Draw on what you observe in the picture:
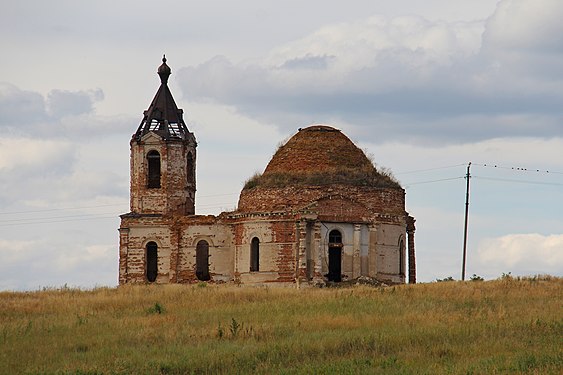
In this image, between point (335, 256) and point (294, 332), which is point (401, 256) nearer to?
point (335, 256)

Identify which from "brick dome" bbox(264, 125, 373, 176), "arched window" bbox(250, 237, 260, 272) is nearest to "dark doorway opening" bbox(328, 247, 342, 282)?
"arched window" bbox(250, 237, 260, 272)

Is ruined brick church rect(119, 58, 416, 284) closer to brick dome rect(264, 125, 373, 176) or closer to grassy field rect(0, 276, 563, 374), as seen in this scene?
brick dome rect(264, 125, 373, 176)

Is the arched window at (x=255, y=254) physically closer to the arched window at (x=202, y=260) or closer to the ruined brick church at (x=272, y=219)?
the ruined brick church at (x=272, y=219)

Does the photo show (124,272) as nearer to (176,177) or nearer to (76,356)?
(176,177)

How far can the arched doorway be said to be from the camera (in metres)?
43.8

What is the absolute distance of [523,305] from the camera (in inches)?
1177

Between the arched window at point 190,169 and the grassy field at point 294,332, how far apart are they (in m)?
13.0

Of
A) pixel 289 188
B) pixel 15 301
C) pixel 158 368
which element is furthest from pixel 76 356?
pixel 289 188

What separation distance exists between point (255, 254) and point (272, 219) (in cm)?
183

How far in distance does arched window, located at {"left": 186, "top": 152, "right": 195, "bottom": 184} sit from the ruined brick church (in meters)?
0.05

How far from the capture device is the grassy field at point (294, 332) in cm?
2058

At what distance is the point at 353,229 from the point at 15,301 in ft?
49.9

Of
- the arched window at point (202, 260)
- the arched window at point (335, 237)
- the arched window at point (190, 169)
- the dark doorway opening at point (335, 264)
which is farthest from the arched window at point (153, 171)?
the dark doorway opening at point (335, 264)

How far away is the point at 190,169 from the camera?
48625 millimetres
